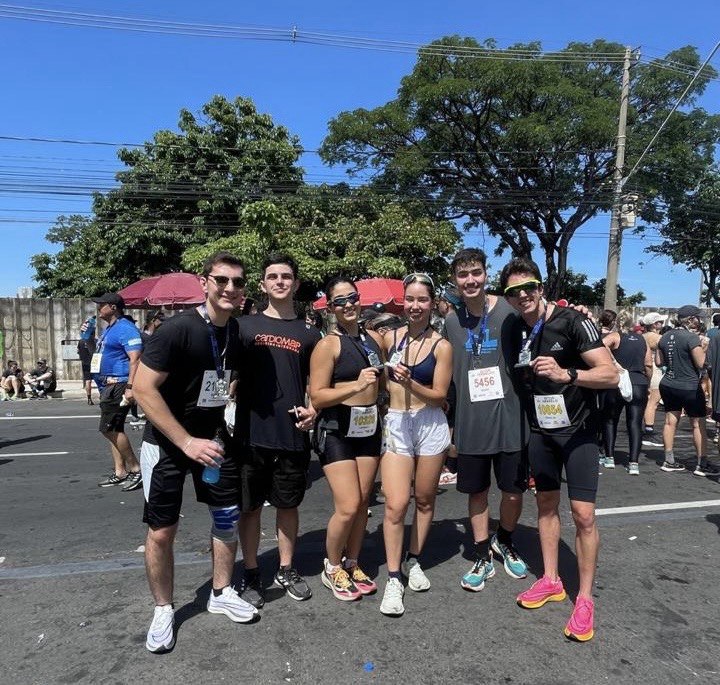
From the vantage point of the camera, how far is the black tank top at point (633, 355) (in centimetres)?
714

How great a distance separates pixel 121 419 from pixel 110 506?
3.12 feet

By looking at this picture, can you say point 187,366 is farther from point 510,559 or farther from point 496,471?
point 510,559

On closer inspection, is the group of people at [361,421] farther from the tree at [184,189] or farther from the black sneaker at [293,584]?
the tree at [184,189]

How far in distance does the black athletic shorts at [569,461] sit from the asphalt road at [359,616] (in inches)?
28.4

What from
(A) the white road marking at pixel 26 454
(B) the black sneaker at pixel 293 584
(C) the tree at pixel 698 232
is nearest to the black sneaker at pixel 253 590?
(B) the black sneaker at pixel 293 584

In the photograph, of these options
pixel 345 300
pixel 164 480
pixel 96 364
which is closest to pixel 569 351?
pixel 345 300

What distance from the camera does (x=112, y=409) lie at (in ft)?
19.2

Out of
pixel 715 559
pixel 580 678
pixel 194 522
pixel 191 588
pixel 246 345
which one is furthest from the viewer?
pixel 194 522

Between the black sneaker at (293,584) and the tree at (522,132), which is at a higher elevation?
the tree at (522,132)

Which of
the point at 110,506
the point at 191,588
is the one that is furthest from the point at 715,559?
the point at 110,506

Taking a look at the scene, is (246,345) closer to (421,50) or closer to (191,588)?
(191,588)

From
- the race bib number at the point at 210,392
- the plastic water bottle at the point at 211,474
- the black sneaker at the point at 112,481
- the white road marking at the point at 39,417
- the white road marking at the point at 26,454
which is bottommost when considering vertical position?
the white road marking at the point at 39,417

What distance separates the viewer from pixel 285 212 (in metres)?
19.0

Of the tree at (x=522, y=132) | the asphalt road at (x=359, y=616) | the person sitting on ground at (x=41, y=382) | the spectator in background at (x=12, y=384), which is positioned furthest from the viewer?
the tree at (x=522, y=132)
